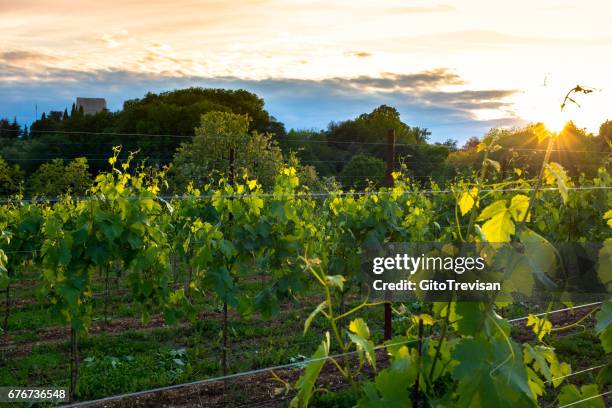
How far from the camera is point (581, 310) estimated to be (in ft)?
29.4

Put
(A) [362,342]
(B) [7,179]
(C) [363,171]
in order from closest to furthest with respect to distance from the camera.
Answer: (A) [362,342] → (B) [7,179] → (C) [363,171]

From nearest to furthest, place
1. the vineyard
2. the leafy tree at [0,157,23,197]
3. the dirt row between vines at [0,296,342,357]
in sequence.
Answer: the vineyard, the dirt row between vines at [0,296,342,357], the leafy tree at [0,157,23,197]

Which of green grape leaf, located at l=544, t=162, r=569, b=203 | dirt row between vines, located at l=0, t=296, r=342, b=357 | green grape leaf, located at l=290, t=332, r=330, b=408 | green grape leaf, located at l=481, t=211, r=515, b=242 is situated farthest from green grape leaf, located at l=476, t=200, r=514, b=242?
dirt row between vines, located at l=0, t=296, r=342, b=357

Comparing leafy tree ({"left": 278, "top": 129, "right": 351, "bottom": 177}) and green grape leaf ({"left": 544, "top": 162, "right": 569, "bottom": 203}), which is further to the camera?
leafy tree ({"left": 278, "top": 129, "right": 351, "bottom": 177})

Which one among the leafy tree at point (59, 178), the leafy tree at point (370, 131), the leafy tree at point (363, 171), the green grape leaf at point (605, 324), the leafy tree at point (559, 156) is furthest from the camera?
the leafy tree at point (370, 131)

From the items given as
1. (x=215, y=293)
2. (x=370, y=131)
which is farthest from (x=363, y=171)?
(x=215, y=293)

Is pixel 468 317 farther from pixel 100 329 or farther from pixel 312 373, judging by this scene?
pixel 100 329

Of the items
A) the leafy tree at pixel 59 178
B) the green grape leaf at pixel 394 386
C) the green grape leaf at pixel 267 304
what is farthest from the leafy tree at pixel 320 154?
the green grape leaf at pixel 394 386

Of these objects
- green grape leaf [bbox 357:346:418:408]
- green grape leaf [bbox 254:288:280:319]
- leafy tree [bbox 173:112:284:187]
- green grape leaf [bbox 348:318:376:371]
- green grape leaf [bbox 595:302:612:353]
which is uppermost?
green grape leaf [bbox 348:318:376:371]

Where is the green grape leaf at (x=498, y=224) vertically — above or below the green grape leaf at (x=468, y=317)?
above

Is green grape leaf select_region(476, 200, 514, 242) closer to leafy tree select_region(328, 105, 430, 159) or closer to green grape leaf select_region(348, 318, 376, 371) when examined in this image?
green grape leaf select_region(348, 318, 376, 371)

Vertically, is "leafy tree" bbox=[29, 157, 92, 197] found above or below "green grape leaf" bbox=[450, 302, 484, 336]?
below

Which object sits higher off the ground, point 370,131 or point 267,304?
point 267,304

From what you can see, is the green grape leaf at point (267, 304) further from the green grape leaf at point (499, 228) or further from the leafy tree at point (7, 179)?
the leafy tree at point (7, 179)
